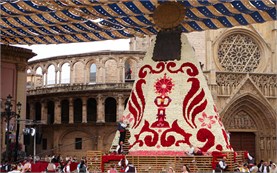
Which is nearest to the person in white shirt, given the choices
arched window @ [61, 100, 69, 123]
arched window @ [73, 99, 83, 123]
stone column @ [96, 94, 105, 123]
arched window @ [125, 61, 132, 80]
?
stone column @ [96, 94, 105, 123]

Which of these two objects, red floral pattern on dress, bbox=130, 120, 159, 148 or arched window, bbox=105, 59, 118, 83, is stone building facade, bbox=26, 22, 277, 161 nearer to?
arched window, bbox=105, 59, 118, 83

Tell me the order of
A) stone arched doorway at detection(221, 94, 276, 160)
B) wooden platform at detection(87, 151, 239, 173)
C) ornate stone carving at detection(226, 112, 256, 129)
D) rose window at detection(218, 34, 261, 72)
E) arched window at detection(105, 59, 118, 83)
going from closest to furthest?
wooden platform at detection(87, 151, 239, 173)
stone arched doorway at detection(221, 94, 276, 160)
ornate stone carving at detection(226, 112, 256, 129)
rose window at detection(218, 34, 261, 72)
arched window at detection(105, 59, 118, 83)

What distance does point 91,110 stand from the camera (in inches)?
1753

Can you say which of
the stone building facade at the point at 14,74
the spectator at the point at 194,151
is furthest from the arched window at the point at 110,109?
the spectator at the point at 194,151

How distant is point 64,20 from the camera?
78.4 feet

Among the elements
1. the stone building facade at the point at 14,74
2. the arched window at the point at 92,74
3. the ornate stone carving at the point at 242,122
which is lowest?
the ornate stone carving at the point at 242,122

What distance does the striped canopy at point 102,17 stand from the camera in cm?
2098

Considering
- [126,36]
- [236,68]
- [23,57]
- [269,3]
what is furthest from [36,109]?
[269,3]

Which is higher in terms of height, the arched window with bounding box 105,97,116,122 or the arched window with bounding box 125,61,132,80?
the arched window with bounding box 125,61,132,80

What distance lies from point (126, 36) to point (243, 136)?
1897 cm

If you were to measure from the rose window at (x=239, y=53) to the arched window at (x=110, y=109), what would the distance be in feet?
31.4

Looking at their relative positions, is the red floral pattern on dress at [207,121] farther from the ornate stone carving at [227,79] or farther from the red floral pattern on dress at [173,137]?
the ornate stone carving at [227,79]

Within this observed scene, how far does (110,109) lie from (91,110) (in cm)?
173

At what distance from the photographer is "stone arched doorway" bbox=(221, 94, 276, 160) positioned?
41.6 metres
